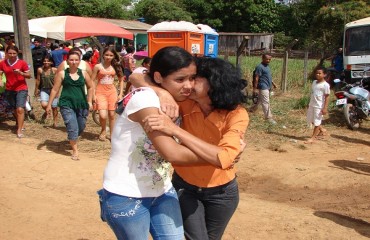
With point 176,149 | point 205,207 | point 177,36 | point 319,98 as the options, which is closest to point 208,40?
point 177,36

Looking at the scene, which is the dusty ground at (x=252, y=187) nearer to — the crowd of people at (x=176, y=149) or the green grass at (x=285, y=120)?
the green grass at (x=285, y=120)

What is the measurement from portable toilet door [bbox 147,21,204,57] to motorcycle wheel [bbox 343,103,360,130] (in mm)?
3276

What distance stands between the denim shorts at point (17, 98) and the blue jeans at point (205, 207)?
5.77m

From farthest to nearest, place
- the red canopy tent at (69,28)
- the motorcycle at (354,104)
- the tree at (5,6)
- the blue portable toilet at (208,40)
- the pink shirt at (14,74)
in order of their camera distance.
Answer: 1. the tree at (5,6)
2. the red canopy tent at (69,28)
3. the blue portable toilet at (208,40)
4. the motorcycle at (354,104)
5. the pink shirt at (14,74)

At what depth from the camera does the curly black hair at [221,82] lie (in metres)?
2.25

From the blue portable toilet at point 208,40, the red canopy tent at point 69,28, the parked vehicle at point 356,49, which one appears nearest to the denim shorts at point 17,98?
the blue portable toilet at point 208,40

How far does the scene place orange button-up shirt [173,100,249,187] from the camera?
227 cm

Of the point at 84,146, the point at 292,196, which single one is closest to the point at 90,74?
the point at 84,146

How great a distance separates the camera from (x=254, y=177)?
19.7 ft

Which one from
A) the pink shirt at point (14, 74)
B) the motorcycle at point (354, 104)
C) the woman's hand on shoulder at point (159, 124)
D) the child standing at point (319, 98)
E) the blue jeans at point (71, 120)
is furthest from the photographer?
the motorcycle at point (354, 104)

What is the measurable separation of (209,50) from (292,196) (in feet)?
18.4

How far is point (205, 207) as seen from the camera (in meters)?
2.54

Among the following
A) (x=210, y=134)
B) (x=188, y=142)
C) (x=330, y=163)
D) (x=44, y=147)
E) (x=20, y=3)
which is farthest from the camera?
(x=20, y=3)

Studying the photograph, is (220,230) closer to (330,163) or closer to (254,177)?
(254,177)
